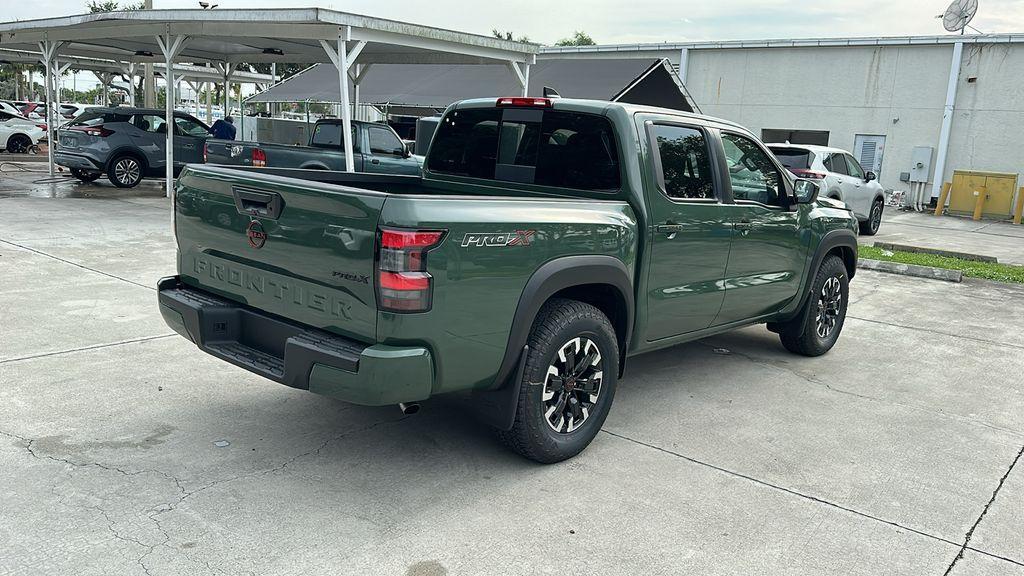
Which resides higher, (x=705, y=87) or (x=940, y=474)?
(x=705, y=87)

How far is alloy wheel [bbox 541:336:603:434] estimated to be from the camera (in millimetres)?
4109

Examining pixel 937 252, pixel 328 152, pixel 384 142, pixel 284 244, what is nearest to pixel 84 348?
pixel 284 244

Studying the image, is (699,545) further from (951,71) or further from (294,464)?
(951,71)

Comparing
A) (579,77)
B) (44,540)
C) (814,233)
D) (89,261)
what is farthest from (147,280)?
(579,77)

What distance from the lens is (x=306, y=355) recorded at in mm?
3486

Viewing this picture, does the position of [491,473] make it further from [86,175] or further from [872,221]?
[86,175]

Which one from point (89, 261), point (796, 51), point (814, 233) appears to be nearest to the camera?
point (814, 233)

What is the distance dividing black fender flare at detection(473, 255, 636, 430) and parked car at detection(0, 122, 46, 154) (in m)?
28.1

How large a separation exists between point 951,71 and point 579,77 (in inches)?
372

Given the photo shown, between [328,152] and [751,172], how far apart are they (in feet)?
33.4

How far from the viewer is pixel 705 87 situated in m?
24.3

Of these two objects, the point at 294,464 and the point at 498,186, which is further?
the point at 498,186

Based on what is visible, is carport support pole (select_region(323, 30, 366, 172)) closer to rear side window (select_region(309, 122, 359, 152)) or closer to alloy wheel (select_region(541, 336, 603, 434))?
rear side window (select_region(309, 122, 359, 152))

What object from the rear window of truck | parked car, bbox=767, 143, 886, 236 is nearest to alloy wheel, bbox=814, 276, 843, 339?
the rear window of truck
